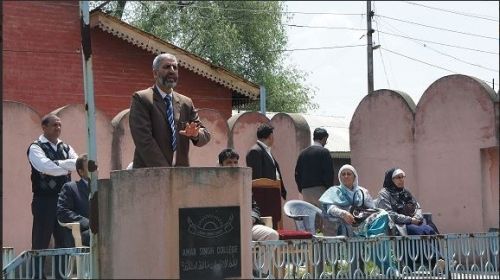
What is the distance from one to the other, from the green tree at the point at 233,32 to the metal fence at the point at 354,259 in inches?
784

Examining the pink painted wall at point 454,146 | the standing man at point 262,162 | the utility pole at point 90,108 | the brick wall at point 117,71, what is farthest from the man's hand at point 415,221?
the brick wall at point 117,71

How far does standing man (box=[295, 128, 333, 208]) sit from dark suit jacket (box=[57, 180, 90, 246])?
335 centimetres

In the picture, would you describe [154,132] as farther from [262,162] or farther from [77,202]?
[262,162]

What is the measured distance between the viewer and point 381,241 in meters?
8.99

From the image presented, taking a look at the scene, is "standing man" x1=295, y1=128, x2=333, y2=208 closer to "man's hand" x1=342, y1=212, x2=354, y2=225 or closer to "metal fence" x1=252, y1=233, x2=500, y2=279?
"man's hand" x1=342, y1=212, x2=354, y2=225

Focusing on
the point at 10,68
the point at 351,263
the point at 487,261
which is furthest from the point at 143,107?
the point at 10,68

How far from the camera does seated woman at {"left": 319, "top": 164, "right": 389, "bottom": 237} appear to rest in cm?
1016

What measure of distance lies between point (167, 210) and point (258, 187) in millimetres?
3456

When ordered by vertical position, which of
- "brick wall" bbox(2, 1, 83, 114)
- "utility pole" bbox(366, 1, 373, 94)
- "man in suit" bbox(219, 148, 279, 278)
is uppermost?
"utility pole" bbox(366, 1, 373, 94)

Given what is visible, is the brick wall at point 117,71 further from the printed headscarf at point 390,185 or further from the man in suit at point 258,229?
the man in suit at point 258,229

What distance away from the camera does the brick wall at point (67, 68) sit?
16.2 metres

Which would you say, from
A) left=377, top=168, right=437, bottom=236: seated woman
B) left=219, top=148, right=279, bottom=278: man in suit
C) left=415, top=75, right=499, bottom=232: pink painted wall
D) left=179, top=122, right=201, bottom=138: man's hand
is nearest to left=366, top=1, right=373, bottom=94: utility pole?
left=415, top=75, right=499, bottom=232: pink painted wall

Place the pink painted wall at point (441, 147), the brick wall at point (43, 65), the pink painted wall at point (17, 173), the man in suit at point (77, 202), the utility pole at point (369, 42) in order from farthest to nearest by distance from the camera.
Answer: the utility pole at point (369, 42)
the brick wall at point (43, 65)
the pink painted wall at point (17, 173)
the pink painted wall at point (441, 147)
the man in suit at point (77, 202)

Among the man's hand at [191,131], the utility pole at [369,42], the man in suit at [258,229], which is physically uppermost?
the utility pole at [369,42]
